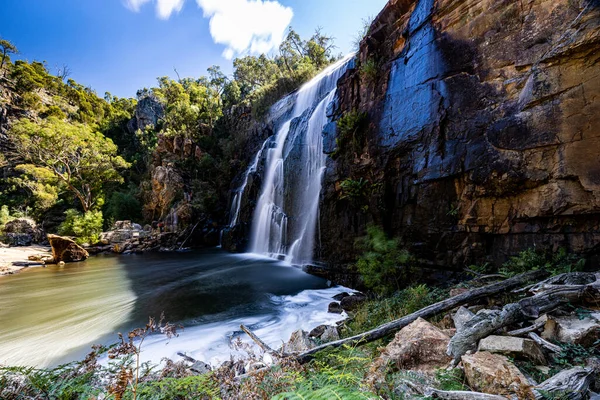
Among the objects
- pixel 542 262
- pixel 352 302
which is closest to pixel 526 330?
pixel 542 262

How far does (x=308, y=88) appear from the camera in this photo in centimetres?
1877

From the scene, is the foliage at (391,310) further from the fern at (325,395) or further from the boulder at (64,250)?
the boulder at (64,250)

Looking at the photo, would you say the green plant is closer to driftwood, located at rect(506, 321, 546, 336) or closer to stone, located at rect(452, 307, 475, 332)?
stone, located at rect(452, 307, 475, 332)

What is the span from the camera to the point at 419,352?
2.74m

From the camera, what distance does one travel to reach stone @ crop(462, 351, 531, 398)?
1.67 meters

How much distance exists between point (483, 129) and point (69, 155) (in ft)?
88.9

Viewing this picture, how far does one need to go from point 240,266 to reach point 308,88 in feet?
45.8

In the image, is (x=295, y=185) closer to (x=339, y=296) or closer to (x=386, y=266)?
(x=339, y=296)

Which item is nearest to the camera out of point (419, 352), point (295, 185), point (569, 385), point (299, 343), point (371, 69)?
point (569, 385)

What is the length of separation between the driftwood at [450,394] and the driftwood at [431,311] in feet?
4.97

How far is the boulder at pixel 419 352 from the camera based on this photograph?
262cm

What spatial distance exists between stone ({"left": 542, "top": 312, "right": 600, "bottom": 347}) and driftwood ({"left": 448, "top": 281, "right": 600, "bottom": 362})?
214 millimetres

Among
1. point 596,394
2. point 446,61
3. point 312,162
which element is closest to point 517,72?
point 446,61

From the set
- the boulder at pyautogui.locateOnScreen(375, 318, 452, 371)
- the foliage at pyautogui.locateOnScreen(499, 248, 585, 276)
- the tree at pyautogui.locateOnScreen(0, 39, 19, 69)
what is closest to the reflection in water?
the boulder at pyautogui.locateOnScreen(375, 318, 452, 371)
